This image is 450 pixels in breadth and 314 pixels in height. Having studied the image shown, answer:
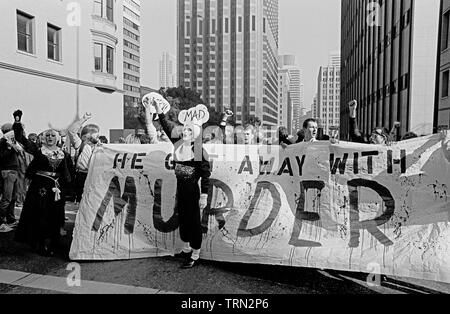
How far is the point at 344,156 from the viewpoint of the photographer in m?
4.27

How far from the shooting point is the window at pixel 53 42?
1758 cm

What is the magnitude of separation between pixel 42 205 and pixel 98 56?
61.9 ft

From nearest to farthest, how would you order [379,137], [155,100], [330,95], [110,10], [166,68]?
[155,100], [379,137], [166,68], [110,10], [330,95]

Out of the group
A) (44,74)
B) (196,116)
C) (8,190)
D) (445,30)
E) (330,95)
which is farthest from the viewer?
(330,95)

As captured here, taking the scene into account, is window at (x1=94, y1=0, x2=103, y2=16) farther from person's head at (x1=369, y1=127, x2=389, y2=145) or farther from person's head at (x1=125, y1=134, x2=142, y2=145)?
person's head at (x1=369, y1=127, x2=389, y2=145)

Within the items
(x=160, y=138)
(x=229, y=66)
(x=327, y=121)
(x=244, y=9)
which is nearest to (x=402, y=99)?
→ (x=244, y=9)

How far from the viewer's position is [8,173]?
6.32 metres

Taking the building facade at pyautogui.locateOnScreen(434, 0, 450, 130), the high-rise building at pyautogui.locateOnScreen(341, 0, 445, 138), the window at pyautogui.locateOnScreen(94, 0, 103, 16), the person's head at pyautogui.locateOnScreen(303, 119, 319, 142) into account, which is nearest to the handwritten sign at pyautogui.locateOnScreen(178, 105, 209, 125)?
the person's head at pyautogui.locateOnScreen(303, 119, 319, 142)

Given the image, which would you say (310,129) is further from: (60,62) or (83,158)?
(60,62)

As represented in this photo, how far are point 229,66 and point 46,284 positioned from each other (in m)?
57.2

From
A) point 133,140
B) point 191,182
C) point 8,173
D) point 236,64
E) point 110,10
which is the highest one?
point 236,64

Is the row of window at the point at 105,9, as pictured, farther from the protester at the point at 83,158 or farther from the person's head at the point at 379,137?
the person's head at the point at 379,137

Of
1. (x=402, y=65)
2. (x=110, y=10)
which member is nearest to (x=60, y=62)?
(x=110, y=10)
